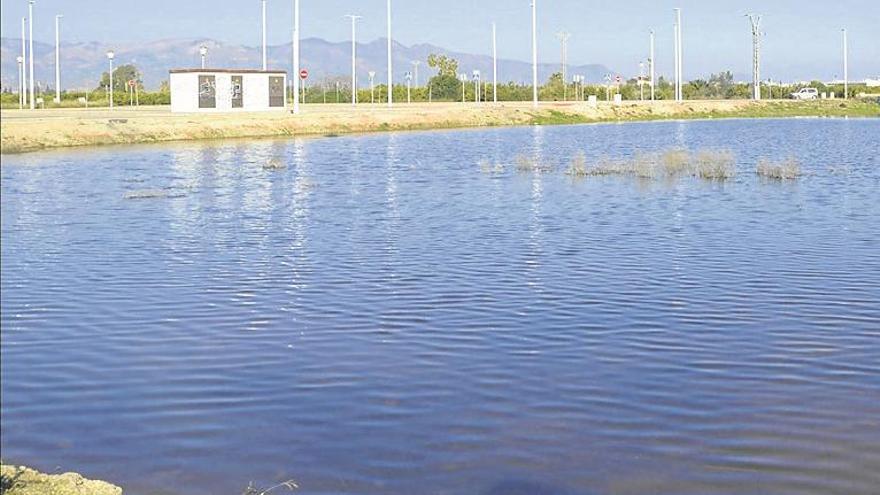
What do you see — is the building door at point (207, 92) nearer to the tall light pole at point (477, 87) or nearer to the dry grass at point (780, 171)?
the dry grass at point (780, 171)

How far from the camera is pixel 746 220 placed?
27.3m

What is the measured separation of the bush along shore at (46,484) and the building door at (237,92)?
219 ft

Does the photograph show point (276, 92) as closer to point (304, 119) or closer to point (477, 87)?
point (304, 119)

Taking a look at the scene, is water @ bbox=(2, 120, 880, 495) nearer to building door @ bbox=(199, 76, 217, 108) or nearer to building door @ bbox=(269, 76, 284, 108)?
building door @ bbox=(199, 76, 217, 108)

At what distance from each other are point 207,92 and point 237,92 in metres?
2.05

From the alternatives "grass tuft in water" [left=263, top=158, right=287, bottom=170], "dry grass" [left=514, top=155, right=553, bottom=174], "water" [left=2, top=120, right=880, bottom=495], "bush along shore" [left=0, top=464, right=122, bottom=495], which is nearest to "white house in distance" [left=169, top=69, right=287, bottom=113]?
"grass tuft in water" [left=263, top=158, right=287, bottom=170]

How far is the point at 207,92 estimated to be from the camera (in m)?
73.3

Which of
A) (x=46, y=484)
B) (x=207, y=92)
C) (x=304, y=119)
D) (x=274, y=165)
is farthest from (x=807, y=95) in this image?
(x=46, y=484)

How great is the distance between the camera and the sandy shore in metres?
52.4

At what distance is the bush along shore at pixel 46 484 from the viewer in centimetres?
809

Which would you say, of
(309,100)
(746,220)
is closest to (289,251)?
(746,220)

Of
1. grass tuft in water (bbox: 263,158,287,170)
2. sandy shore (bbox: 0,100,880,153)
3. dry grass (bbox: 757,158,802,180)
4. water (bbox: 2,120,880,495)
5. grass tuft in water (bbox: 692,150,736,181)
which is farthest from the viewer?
sandy shore (bbox: 0,100,880,153)

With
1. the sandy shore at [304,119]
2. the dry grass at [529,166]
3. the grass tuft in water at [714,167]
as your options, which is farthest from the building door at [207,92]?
the grass tuft in water at [714,167]

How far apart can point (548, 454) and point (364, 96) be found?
11892 centimetres
